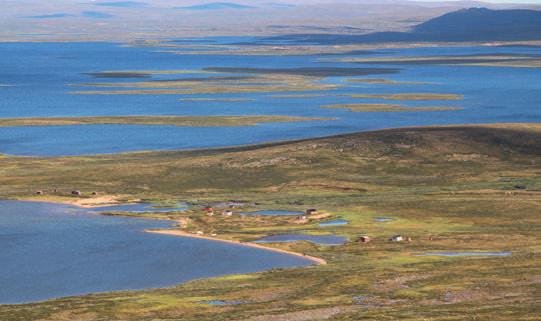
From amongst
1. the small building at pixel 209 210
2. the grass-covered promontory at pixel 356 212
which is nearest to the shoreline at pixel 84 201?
the grass-covered promontory at pixel 356 212

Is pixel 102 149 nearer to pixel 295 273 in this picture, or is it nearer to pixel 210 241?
pixel 210 241

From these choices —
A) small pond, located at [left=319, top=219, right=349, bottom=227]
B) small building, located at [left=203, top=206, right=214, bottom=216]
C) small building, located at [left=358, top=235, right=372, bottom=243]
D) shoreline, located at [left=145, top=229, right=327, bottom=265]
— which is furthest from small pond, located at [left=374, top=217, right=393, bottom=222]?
shoreline, located at [left=145, top=229, right=327, bottom=265]

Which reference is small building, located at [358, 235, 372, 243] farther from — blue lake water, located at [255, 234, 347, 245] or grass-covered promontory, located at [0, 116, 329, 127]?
grass-covered promontory, located at [0, 116, 329, 127]

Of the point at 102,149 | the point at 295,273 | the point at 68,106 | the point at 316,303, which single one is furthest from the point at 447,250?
the point at 68,106

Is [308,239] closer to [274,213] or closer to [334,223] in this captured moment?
[334,223]

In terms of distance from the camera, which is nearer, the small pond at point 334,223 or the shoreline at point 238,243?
the shoreline at point 238,243

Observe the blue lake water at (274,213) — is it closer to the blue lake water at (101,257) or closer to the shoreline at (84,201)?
the blue lake water at (101,257)
